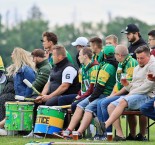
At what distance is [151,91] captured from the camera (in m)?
15.9

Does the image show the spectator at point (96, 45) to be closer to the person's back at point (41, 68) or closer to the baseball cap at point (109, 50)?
the baseball cap at point (109, 50)

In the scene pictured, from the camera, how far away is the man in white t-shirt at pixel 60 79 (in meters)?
17.3

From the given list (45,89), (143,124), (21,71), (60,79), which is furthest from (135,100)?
(21,71)

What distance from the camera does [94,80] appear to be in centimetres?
1667

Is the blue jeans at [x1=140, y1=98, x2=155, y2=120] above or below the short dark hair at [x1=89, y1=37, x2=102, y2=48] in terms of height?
below

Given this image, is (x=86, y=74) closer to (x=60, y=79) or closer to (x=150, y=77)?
(x=60, y=79)

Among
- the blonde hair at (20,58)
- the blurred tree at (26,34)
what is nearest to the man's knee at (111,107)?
the blonde hair at (20,58)

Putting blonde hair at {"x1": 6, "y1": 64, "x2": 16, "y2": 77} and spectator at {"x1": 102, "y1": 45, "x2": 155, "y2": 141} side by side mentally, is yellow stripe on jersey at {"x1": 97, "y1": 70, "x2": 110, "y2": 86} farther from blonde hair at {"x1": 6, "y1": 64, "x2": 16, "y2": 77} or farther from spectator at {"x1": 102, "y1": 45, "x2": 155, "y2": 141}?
blonde hair at {"x1": 6, "y1": 64, "x2": 16, "y2": 77}

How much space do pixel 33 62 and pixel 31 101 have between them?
1008mm

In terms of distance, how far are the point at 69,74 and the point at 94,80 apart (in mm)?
823

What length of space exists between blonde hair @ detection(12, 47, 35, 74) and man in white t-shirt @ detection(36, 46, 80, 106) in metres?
→ 0.92

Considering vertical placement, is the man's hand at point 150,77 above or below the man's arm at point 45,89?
above

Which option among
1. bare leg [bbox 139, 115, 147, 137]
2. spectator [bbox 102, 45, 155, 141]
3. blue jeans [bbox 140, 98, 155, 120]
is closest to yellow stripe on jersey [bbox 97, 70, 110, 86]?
spectator [bbox 102, 45, 155, 141]

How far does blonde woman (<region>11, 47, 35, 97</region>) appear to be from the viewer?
18.2 m
